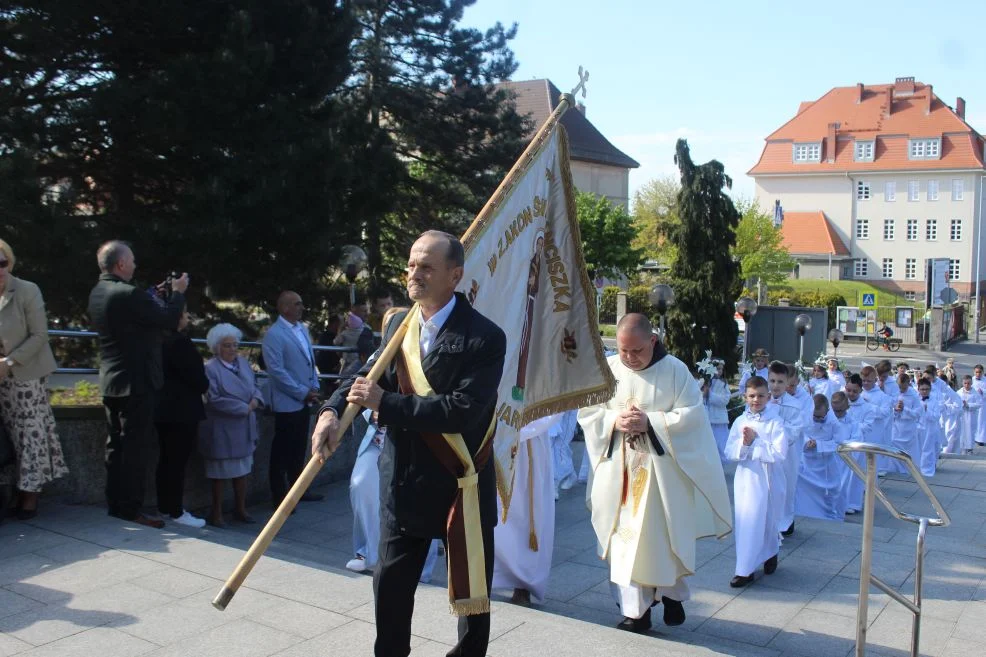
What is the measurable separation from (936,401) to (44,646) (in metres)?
15.9

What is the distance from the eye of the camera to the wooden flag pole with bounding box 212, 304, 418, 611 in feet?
11.0

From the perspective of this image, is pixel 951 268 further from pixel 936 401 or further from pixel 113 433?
pixel 113 433

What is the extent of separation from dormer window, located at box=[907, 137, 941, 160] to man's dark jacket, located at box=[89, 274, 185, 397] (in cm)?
7050

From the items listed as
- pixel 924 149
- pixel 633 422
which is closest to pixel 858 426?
pixel 633 422

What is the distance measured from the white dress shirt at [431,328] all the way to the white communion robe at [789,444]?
4642 mm

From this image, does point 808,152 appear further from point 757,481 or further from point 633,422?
point 633,422

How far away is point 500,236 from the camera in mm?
5062

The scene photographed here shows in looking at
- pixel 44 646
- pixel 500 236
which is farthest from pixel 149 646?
pixel 500 236

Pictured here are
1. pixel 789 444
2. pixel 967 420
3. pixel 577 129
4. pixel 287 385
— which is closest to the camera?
pixel 789 444

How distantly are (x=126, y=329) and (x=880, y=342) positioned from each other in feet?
149

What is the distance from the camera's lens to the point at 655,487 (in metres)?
5.92

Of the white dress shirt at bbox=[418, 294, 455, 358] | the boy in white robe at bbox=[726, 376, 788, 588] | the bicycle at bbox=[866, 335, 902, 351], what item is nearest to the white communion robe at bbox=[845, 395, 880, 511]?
the boy in white robe at bbox=[726, 376, 788, 588]

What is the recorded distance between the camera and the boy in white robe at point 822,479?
1118 centimetres

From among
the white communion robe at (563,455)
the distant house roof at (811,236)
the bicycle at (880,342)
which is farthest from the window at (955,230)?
the white communion robe at (563,455)
